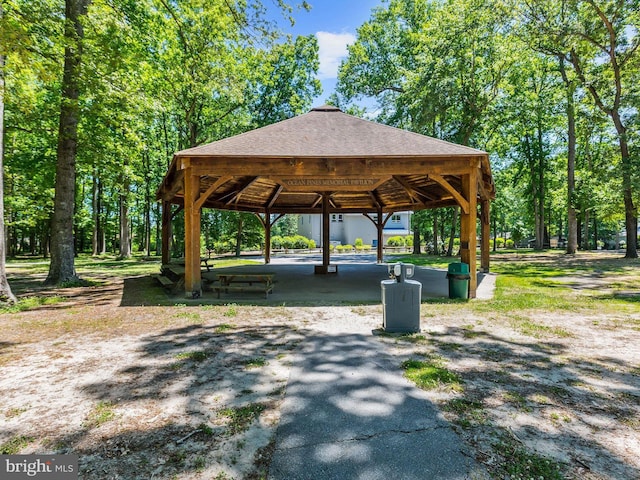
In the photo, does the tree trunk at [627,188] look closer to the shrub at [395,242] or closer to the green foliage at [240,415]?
the shrub at [395,242]

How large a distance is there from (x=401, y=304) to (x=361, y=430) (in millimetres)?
3237

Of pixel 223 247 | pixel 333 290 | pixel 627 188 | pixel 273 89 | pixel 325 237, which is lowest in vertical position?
pixel 333 290

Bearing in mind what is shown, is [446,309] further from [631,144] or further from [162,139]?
[162,139]

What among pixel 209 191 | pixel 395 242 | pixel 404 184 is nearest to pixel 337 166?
pixel 209 191

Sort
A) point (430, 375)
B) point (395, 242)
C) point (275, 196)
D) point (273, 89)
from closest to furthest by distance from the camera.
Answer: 1. point (430, 375)
2. point (275, 196)
3. point (273, 89)
4. point (395, 242)

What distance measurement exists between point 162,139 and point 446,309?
2932cm

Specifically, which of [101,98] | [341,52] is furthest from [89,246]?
[101,98]

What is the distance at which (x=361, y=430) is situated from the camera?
279 centimetres

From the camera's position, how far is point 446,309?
25.3 ft

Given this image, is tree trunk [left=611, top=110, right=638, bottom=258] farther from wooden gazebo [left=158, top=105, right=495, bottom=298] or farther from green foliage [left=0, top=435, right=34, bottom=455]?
green foliage [left=0, top=435, right=34, bottom=455]

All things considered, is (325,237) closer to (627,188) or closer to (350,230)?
(627,188)

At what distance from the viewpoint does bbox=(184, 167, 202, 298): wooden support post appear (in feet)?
29.3

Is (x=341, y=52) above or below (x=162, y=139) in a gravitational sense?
above

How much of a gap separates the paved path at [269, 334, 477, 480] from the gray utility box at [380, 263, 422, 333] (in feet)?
5.27
